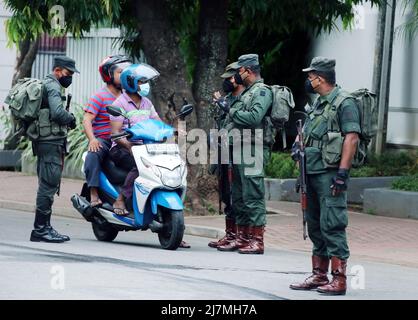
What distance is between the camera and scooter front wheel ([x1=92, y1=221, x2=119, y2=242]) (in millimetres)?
13367

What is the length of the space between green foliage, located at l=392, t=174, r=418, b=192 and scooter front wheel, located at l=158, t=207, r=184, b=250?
4.79 meters

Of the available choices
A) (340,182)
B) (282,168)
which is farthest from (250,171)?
(282,168)

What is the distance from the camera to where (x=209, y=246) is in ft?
43.9

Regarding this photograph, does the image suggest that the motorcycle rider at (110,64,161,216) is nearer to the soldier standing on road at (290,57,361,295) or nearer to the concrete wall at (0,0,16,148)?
the soldier standing on road at (290,57,361,295)

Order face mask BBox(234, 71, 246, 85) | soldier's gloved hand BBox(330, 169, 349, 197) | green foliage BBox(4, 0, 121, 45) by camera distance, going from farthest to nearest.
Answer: green foliage BBox(4, 0, 121, 45) < face mask BBox(234, 71, 246, 85) < soldier's gloved hand BBox(330, 169, 349, 197)

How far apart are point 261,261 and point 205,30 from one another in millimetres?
5015

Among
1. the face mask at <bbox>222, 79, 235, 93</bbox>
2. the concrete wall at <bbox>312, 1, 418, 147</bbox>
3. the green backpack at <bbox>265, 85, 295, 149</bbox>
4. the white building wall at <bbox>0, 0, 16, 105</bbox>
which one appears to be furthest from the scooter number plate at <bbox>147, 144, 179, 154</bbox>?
the white building wall at <bbox>0, 0, 16, 105</bbox>

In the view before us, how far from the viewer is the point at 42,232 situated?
13.0 meters

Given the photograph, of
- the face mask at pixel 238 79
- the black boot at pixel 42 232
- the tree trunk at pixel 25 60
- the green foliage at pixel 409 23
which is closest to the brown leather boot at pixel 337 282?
the face mask at pixel 238 79

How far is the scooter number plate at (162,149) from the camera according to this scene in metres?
12.6

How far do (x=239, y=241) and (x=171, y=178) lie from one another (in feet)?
3.44

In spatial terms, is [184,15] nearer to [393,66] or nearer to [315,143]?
[393,66]
